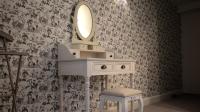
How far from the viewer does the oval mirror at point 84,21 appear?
2553 millimetres


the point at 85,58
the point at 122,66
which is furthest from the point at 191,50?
the point at 85,58

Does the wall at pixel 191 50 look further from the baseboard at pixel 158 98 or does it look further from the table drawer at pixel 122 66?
the table drawer at pixel 122 66

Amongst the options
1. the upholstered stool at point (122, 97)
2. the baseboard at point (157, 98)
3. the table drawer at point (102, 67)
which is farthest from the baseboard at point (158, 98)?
the table drawer at point (102, 67)

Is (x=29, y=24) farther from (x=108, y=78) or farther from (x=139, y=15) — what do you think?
(x=139, y=15)

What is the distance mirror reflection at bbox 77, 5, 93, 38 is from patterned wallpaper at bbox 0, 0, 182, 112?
4.4 inches

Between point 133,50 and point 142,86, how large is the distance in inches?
27.2

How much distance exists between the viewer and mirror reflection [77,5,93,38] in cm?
257

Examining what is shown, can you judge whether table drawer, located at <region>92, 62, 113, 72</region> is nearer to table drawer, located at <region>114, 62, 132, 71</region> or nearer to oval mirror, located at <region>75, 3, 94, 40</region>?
table drawer, located at <region>114, 62, 132, 71</region>

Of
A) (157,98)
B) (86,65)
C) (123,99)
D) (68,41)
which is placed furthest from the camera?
(157,98)

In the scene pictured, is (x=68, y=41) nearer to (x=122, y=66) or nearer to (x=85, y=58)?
(x=85, y=58)

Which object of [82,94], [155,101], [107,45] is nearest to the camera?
[82,94]

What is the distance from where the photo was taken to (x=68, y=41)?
98.0 inches

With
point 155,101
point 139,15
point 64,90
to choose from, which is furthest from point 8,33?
point 155,101

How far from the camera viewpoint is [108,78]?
10.1 feet
